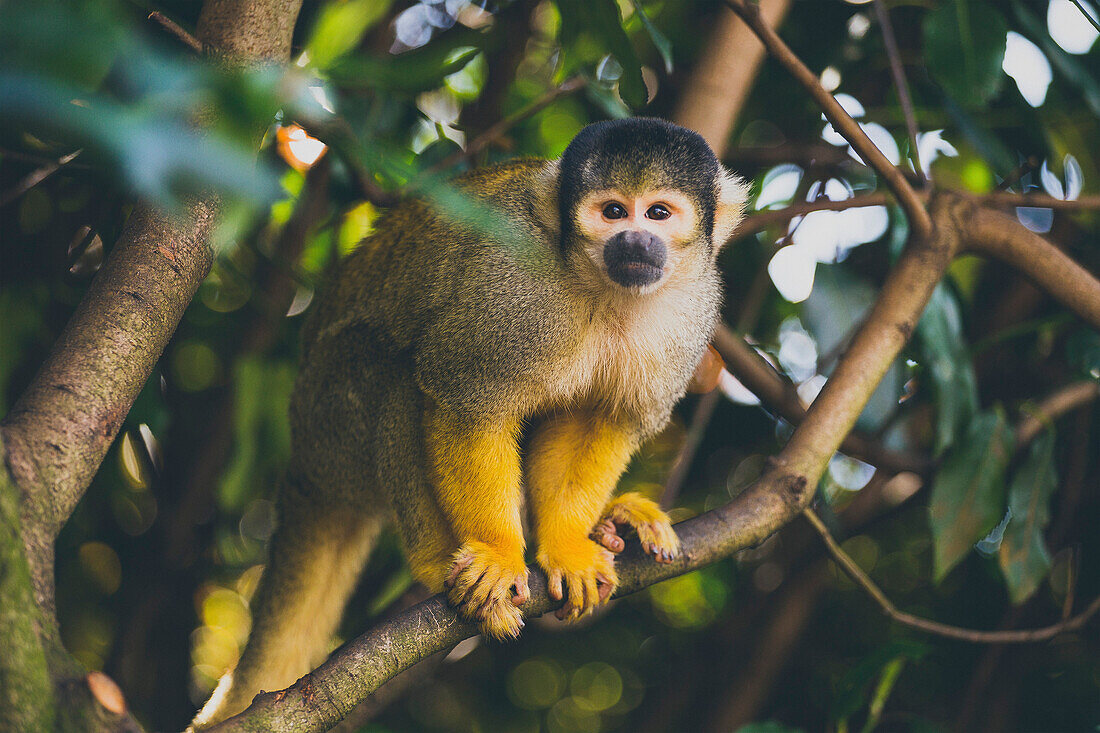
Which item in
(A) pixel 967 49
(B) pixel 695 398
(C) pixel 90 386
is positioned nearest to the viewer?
(C) pixel 90 386

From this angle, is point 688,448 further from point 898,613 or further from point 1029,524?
point 1029,524

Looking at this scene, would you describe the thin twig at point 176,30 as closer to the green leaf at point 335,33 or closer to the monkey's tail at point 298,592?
the green leaf at point 335,33

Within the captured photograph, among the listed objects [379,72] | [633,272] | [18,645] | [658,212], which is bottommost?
[18,645]

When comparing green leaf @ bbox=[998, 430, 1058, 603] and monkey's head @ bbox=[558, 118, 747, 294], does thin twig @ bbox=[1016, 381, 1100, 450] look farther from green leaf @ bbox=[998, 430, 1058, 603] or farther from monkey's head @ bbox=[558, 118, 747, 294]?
monkey's head @ bbox=[558, 118, 747, 294]

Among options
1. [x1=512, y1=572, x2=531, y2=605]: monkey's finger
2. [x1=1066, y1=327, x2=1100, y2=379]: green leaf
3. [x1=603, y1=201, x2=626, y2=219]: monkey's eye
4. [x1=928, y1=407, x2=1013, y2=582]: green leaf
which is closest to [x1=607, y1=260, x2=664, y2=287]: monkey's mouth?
[x1=603, y1=201, x2=626, y2=219]: monkey's eye

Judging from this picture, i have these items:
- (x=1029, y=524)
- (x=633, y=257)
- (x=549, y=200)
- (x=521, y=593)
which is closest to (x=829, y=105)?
(x=633, y=257)

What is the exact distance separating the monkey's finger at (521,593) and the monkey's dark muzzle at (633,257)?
0.78m

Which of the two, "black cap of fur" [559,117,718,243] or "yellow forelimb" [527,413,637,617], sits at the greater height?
"black cap of fur" [559,117,718,243]

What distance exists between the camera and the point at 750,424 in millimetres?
3859

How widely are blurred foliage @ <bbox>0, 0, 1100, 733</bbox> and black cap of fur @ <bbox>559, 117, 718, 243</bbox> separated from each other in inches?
12.2

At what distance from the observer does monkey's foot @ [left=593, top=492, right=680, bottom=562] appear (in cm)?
208

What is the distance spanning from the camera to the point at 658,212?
220 centimetres

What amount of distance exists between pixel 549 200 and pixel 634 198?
0.79 ft

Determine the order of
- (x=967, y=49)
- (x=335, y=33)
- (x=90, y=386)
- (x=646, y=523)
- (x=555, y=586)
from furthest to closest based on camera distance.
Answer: (x=967, y=49), (x=646, y=523), (x=555, y=586), (x=335, y=33), (x=90, y=386)
